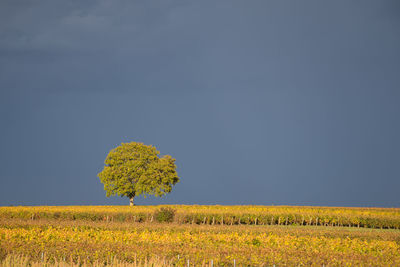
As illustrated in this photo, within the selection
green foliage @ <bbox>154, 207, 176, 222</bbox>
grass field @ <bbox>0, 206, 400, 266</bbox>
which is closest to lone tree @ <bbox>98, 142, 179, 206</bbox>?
green foliage @ <bbox>154, 207, 176, 222</bbox>

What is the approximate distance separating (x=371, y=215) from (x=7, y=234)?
38.4m

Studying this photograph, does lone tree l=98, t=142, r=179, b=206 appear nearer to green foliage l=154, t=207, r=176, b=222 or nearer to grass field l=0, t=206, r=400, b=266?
green foliage l=154, t=207, r=176, b=222

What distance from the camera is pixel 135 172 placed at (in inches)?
2589

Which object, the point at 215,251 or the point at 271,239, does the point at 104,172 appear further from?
the point at 215,251

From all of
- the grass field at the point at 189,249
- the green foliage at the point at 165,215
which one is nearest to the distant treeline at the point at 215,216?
the green foliage at the point at 165,215

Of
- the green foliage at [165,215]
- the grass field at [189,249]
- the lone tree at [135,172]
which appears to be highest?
the lone tree at [135,172]

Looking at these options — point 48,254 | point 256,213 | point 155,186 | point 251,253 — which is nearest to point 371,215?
point 256,213

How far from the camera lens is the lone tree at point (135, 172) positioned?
6531 cm

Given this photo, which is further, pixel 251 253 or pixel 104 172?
pixel 104 172

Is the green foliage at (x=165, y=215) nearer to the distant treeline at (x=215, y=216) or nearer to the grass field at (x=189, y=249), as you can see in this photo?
the distant treeline at (x=215, y=216)

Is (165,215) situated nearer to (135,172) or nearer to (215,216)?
(215,216)

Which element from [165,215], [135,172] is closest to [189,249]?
[165,215]

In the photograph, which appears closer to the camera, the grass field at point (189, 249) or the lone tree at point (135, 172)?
the grass field at point (189, 249)

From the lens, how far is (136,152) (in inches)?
2648
